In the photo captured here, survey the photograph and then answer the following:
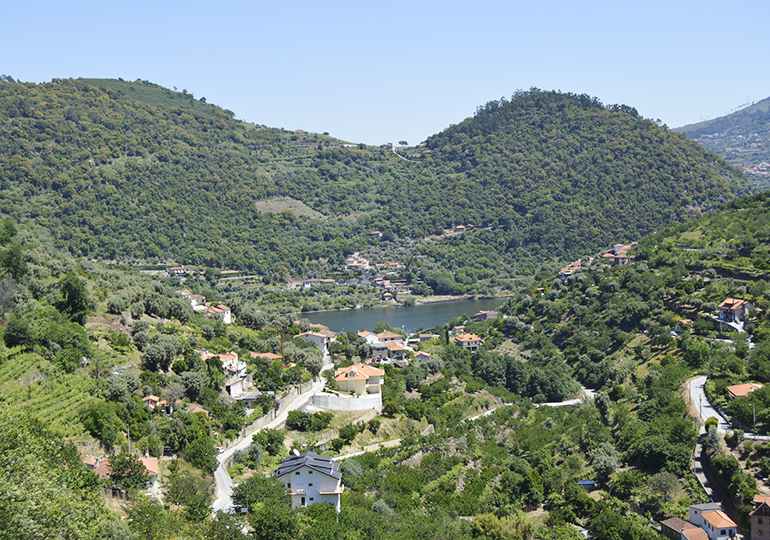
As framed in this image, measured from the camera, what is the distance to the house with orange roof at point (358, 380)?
38.9m

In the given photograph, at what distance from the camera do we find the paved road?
81.1 feet

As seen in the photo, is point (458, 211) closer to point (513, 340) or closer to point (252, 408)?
point (513, 340)

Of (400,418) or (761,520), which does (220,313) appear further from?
(761,520)

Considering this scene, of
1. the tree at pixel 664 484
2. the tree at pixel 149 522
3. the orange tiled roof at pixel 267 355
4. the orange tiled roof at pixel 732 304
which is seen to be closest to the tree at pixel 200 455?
the tree at pixel 149 522

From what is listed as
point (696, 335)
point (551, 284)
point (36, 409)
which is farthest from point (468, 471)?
point (551, 284)

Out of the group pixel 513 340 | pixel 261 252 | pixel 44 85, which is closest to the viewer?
pixel 513 340

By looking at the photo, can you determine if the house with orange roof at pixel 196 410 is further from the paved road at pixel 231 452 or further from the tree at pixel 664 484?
the tree at pixel 664 484

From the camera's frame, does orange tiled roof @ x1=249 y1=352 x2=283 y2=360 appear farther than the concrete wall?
Yes

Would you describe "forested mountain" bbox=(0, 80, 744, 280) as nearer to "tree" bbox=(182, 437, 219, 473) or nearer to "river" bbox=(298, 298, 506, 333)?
"river" bbox=(298, 298, 506, 333)

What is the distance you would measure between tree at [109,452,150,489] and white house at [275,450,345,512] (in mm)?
4748

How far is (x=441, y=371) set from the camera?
49.1m

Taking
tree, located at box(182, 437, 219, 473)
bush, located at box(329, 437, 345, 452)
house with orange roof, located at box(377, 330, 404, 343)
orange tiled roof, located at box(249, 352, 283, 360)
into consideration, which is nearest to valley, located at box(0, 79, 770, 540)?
tree, located at box(182, 437, 219, 473)

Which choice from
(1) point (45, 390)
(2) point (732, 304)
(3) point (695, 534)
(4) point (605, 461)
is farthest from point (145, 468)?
(2) point (732, 304)

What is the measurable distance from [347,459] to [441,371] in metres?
19.4
